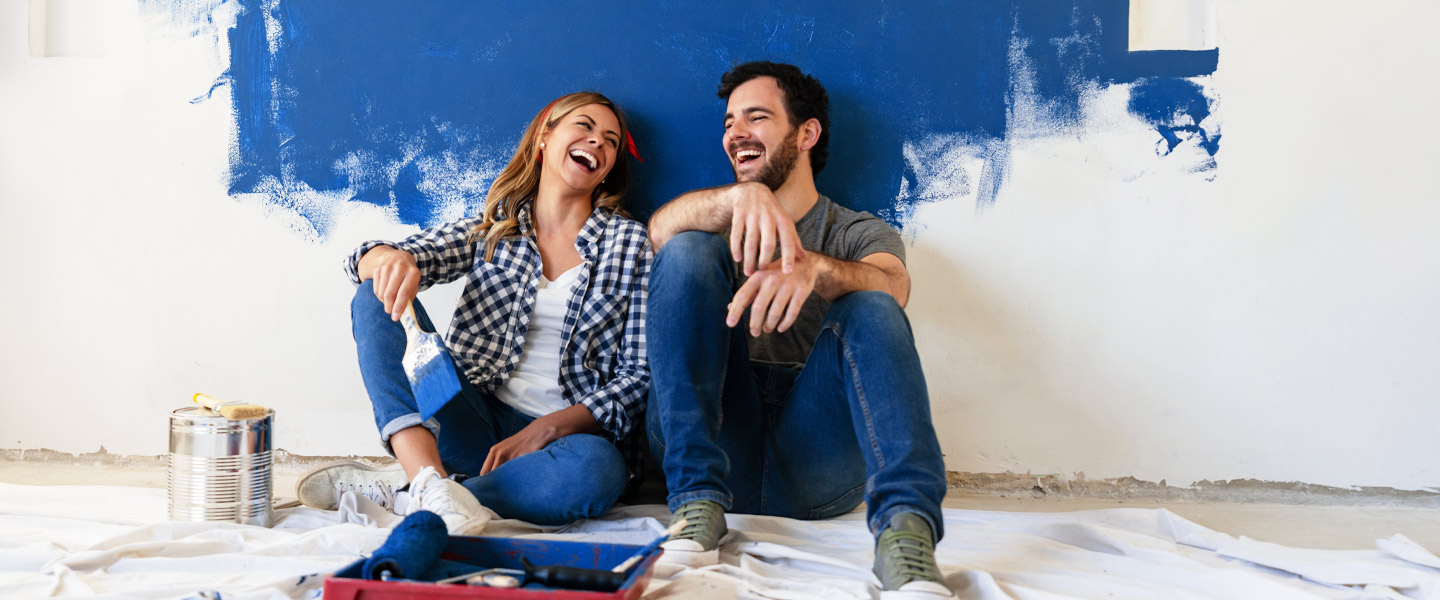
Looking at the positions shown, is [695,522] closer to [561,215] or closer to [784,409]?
[784,409]

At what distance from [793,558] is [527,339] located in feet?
2.40

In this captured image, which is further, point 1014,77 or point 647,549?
point 1014,77

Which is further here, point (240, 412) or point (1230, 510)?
point (1230, 510)

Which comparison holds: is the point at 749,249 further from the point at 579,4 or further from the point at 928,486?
the point at 579,4

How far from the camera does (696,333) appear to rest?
1312 mm

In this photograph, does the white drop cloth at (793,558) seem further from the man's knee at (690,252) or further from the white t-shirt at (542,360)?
the man's knee at (690,252)

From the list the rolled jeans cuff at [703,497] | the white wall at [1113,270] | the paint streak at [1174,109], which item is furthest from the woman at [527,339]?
the paint streak at [1174,109]

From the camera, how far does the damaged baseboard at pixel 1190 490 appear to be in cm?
186

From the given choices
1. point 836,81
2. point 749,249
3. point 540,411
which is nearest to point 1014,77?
point 836,81

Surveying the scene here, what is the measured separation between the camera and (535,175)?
1.95m

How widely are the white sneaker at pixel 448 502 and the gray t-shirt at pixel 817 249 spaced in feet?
1.84

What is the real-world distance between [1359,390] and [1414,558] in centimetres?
66

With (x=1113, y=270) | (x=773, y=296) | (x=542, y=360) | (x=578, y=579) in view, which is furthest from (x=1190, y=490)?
(x=578, y=579)

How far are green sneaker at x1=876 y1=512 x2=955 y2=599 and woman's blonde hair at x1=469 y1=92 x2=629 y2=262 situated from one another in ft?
3.30
